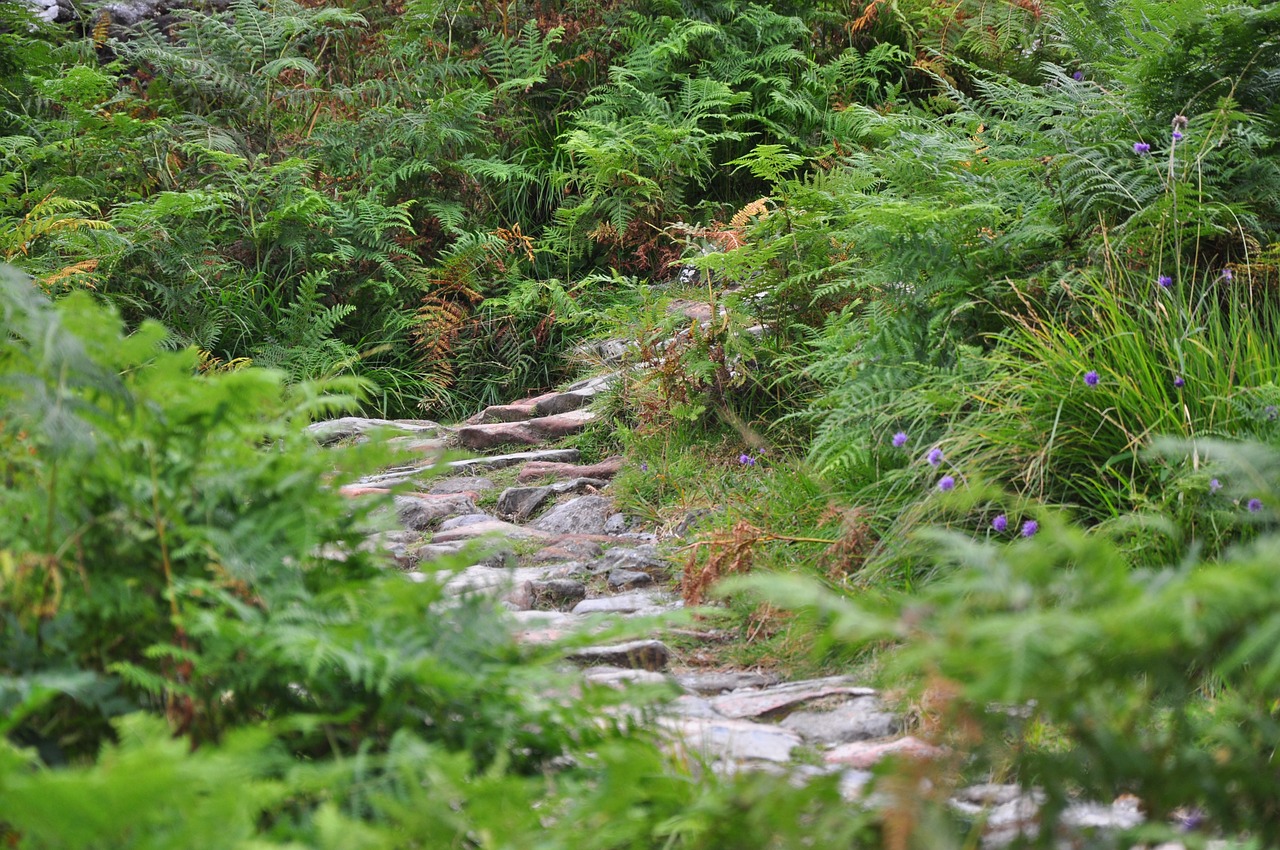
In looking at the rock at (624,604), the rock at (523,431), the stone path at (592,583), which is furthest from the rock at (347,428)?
the rock at (624,604)

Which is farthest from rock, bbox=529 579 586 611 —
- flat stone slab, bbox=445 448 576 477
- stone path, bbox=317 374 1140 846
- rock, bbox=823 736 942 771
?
flat stone slab, bbox=445 448 576 477

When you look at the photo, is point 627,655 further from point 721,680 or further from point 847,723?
point 847,723

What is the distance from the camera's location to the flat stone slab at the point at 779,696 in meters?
2.66

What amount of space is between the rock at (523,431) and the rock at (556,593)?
190 centimetres

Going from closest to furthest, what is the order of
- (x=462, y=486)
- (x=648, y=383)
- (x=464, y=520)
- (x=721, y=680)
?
(x=721, y=680) → (x=464, y=520) → (x=648, y=383) → (x=462, y=486)

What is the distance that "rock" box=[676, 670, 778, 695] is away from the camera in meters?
2.86

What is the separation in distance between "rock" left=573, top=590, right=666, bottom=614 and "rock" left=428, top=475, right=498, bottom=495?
1463 mm

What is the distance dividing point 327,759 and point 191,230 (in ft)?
16.9

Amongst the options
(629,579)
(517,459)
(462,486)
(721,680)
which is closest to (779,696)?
(721,680)

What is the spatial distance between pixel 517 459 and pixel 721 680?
2451 millimetres

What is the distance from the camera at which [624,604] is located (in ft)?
11.0

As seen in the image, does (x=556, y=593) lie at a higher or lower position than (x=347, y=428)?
higher

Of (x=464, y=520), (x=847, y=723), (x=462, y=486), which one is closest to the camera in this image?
(x=847, y=723)

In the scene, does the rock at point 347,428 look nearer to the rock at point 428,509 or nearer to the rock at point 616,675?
the rock at point 428,509
